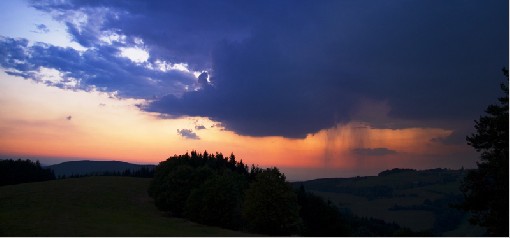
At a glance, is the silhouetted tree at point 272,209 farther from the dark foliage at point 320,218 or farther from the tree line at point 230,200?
the dark foliage at point 320,218

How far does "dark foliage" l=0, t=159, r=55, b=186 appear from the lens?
161m

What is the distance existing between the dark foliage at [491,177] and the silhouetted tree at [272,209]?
97.8ft

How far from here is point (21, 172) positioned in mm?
166750

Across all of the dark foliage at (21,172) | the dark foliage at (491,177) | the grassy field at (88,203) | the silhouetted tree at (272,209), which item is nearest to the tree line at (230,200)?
→ the silhouetted tree at (272,209)

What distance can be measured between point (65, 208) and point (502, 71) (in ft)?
266

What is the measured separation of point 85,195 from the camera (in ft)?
358

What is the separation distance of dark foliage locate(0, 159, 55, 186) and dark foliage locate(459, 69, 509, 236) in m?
173

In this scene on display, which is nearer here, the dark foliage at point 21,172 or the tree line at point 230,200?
the tree line at point 230,200

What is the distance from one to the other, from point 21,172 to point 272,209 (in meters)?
146

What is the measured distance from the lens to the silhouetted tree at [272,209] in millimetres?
62344

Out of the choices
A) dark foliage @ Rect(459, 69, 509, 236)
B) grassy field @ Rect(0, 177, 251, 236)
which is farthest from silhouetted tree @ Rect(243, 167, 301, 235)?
dark foliage @ Rect(459, 69, 509, 236)

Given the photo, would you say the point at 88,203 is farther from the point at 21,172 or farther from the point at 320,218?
the point at 21,172

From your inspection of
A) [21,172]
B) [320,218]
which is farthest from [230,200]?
[21,172]

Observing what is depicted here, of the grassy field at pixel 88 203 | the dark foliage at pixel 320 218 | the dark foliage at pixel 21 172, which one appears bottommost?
the dark foliage at pixel 320 218
